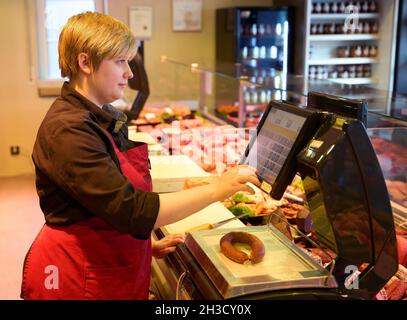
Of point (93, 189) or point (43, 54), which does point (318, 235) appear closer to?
point (93, 189)

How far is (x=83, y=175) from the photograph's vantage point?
1.48m

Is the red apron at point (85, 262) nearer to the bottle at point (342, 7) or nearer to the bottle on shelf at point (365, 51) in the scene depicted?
the bottle at point (342, 7)

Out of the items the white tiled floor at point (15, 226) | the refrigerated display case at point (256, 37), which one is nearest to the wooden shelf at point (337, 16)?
the refrigerated display case at point (256, 37)

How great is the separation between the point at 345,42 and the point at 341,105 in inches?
284

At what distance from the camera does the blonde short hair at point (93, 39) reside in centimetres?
157

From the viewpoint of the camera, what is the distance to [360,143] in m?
1.37

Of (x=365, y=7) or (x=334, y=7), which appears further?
(x=365, y=7)

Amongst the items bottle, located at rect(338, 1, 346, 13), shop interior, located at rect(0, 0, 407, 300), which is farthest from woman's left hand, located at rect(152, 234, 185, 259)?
bottle, located at rect(338, 1, 346, 13)

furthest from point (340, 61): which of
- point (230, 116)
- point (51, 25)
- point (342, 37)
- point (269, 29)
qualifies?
point (51, 25)

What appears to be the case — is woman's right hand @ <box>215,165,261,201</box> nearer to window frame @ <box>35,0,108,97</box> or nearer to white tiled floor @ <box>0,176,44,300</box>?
white tiled floor @ <box>0,176,44,300</box>

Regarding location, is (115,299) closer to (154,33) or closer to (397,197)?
(397,197)

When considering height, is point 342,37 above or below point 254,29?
below

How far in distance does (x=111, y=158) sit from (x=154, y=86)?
5.55 meters
